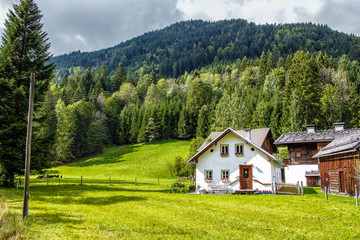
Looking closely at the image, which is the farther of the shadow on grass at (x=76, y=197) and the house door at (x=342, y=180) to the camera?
the house door at (x=342, y=180)

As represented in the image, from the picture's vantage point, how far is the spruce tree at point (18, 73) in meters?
25.5

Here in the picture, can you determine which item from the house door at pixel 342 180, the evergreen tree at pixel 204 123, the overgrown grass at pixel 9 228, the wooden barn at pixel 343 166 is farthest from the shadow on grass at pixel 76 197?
the evergreen tree at pixel 204 123

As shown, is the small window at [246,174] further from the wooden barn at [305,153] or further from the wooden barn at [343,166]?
the wooden barn at [305,153]

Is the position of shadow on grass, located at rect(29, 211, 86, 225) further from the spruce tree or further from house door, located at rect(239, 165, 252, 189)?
house door, located at rect(239, 165, 252, 189)

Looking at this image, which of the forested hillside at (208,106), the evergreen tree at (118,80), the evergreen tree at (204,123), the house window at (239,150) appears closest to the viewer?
the house window at (239,150)

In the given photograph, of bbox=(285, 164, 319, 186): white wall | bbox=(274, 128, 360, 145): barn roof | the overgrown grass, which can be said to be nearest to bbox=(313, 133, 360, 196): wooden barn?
bbox=(274, 128, 360, 145): barn roof

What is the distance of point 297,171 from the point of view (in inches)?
1549

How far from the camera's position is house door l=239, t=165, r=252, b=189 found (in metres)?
29.4

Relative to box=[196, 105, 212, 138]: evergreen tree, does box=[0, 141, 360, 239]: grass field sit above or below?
below

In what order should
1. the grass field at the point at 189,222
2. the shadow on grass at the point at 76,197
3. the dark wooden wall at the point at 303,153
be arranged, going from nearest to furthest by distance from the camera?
the grass field at the point at 189,222 → the shadow on grass at the point at 76,197 → the dark wooden wall at the point at 303,153

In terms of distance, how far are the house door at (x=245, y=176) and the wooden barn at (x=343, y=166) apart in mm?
7210

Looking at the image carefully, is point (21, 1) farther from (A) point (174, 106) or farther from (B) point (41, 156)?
(A) point (174, 106)

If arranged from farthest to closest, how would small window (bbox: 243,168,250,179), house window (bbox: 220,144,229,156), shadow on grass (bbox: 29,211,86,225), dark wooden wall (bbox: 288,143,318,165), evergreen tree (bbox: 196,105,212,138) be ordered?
evergreen tree (bbox: 196,105,212,138) < dark wooden wall (bbox: 288,143,318,165) < house window (bbox: 220,144,229,156) < small window (bbox: 243,168,250,179) < shadow on grass (bbox: 29,211,86,225)

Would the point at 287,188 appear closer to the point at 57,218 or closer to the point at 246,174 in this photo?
the point at 246,174
